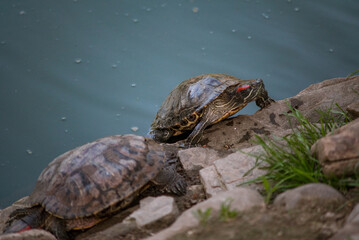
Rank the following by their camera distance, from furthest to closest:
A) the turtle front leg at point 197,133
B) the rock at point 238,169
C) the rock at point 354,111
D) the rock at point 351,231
Answer: 1. the turtle front leg at point 197,133
2. the rock at point 354,111
3. the rock at point 238,169
4. the rock at point 351,231

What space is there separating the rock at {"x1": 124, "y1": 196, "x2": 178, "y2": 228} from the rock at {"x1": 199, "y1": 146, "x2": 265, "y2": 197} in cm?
47

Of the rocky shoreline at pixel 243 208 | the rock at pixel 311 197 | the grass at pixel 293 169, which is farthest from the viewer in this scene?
the grass at pixel 293 169

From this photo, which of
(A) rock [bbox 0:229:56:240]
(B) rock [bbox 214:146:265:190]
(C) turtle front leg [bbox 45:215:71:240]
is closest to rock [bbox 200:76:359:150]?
(B) rock [bbox 214:146:265:190]

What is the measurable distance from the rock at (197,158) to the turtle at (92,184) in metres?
0.31

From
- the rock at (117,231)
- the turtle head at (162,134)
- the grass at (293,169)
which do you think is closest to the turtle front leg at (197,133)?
the turtle head at (162,134)

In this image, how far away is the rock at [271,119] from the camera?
4.05m

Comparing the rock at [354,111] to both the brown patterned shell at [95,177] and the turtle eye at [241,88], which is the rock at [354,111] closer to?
the turtle eye at [241,88]

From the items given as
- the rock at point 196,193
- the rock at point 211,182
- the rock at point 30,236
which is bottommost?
the rock at point 30,236

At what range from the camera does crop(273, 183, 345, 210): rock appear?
6.52 ft

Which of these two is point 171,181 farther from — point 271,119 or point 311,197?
point 271,119

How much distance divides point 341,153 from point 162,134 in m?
2.74

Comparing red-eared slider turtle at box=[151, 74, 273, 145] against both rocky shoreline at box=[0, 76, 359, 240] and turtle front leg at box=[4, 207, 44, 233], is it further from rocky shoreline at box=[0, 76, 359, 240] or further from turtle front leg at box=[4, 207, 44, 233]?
turtle front leg at box=[4, 207, 44, 233]

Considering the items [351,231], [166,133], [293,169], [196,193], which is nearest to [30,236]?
[196,193]

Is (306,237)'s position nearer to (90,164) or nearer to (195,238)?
(195,238)
